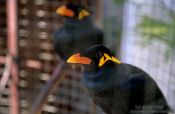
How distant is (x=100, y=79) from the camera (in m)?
0.42

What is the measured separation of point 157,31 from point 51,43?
31 cm

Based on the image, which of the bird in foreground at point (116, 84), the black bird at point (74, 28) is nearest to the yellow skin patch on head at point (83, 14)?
the black bird at point (74, 28)

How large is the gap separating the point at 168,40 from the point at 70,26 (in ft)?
1.47

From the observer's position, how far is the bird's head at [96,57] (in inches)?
15.6

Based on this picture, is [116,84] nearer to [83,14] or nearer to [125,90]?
[125,90]

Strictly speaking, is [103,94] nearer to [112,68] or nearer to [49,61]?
[112,68]

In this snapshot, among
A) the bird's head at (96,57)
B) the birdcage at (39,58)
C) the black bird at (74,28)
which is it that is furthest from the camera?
the birdcage at (39,58)

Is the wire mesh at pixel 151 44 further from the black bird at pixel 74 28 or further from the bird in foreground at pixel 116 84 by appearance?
the bird in foreground at pixel 116 84

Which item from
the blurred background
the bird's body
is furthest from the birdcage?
the bird's body

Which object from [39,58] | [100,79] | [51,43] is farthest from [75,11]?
[39,58]

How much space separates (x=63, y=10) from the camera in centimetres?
71

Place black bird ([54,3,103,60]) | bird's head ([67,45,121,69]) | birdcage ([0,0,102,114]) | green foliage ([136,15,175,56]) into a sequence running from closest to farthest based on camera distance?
bird's head ([67,45,121,69]) → black bird ([54,3,103,60]) → birdcage ([0,0,102,114]) → green foliage ([136,15,175,56])

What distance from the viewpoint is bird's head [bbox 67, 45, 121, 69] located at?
40 centimetres

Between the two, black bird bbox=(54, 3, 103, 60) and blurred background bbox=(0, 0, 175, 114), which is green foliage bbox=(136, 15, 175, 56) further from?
black bird bbox=(54, 3, 103, 60)
